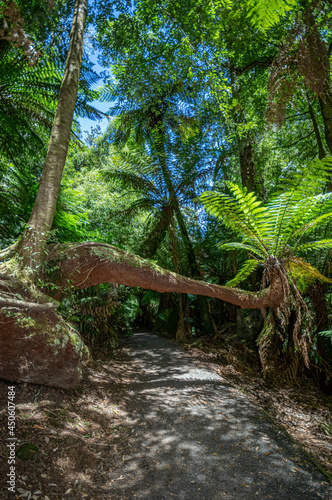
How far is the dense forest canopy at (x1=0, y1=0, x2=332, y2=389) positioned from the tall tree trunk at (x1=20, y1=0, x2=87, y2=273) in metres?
0.01

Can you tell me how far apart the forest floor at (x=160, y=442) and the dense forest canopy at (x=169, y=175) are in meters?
0.56

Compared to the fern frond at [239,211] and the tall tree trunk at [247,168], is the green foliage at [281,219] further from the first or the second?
the tall tree trunk at [247,168]

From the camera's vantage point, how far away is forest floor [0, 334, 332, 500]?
1.75 m

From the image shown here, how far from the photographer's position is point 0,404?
195 centimetres

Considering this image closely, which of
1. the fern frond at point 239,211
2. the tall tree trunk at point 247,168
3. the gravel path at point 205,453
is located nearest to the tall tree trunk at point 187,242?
the tall tree trunk at point 247,168

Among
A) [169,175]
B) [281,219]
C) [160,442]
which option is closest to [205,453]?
[160,442]

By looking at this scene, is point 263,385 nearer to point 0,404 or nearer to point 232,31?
point 0,404

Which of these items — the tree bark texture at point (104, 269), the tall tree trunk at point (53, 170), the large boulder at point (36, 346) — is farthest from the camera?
the tree bark texture at point (104, 269)

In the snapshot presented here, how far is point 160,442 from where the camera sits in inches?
92.3

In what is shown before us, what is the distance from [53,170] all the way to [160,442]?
277cm

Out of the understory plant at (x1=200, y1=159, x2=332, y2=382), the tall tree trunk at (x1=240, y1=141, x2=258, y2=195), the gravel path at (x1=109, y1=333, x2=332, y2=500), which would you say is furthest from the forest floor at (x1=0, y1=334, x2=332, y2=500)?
the tall tree trunk at (x1=240, y1=141, x2=258, y2=195)

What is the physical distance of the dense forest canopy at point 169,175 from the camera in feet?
8.47

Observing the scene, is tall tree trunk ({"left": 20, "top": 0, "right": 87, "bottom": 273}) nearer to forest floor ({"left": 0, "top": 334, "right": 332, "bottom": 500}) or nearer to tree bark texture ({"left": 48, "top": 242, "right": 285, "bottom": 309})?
tree bark texture ({"left": 48, "top": 242, "right": 285, "bottom": 309})

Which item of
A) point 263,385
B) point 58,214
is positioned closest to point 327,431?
point 263,385
